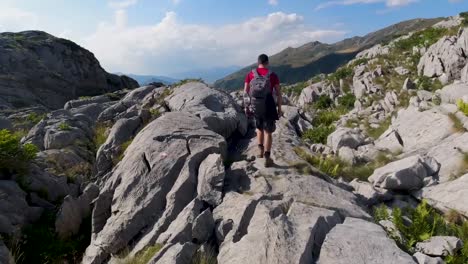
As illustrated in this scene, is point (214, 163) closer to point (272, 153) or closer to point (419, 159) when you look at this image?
point (272, 153)

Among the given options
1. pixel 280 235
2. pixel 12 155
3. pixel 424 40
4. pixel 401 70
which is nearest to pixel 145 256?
pixel 280 235

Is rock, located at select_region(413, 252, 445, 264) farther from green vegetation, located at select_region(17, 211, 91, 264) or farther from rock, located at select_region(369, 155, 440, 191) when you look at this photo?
green vegetation, located at select_region(17, 211, 91, 264)

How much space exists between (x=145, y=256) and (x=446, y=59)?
21.9 metres

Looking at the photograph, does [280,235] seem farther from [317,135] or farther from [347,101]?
[347,101]

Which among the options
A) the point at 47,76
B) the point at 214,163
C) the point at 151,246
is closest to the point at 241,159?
the point at 214,163

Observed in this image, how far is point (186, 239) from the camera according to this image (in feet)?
26.9

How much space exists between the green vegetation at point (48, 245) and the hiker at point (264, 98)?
5.58 m

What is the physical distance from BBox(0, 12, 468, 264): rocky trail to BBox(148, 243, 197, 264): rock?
3 cm

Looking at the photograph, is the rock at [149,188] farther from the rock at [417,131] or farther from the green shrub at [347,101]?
the green shrub at [347,101]

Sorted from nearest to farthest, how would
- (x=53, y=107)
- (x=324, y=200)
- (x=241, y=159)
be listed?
1. (x=324, y=200)
2. (x=241, y=159)
3. (x=53, y=107)

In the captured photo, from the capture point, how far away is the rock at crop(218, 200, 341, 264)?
6887mm

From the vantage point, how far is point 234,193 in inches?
375

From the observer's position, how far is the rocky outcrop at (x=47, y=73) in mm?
36863

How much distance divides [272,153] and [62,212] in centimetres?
650
